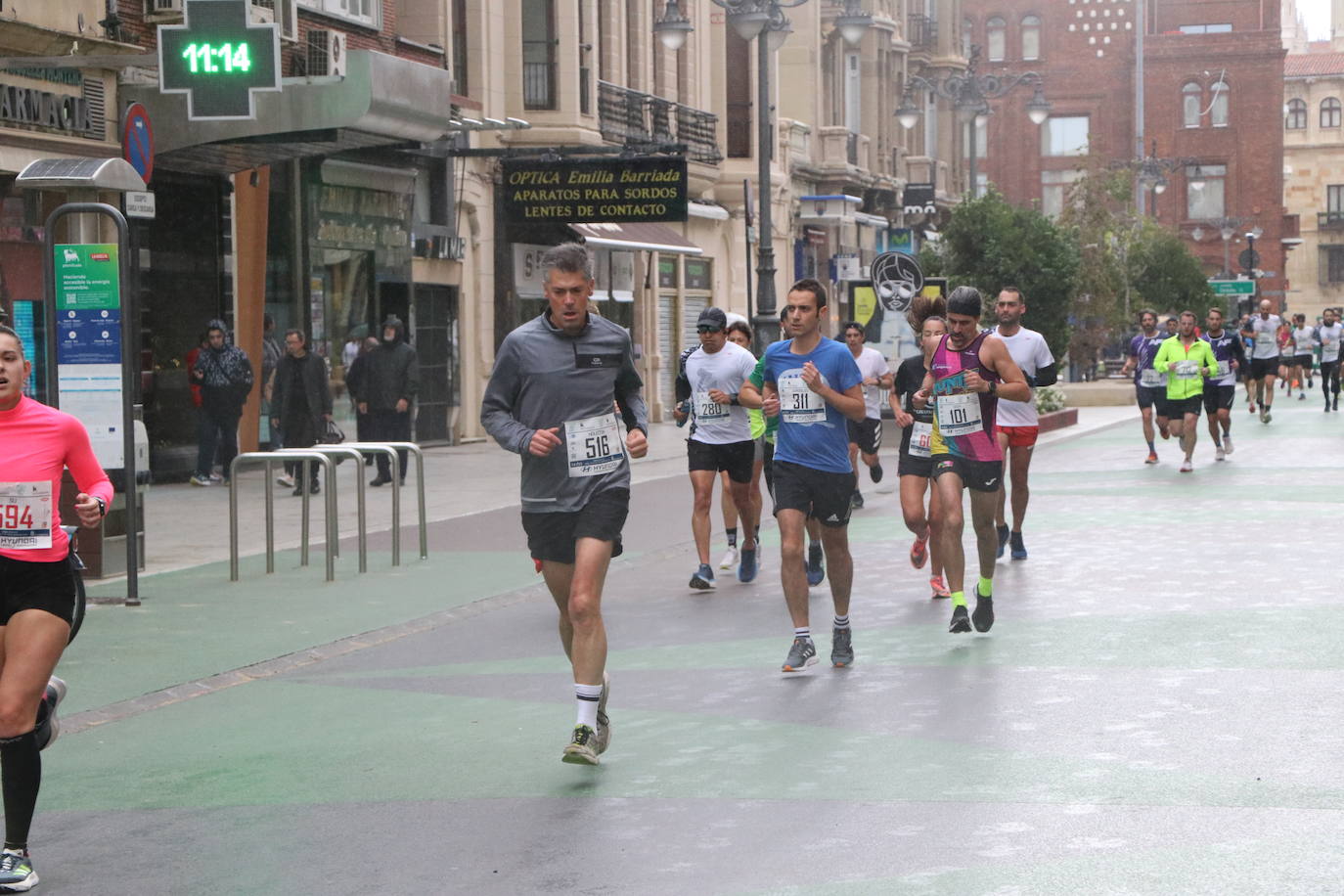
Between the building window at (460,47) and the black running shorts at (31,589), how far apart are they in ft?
84.4

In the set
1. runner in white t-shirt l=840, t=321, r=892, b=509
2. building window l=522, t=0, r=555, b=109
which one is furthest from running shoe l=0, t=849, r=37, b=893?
building window l=522, t=0, r=555, b=109

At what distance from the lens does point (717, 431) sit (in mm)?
13680

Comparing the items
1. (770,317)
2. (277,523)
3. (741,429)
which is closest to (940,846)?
(741,429)

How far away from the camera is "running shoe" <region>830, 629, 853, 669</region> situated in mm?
9898

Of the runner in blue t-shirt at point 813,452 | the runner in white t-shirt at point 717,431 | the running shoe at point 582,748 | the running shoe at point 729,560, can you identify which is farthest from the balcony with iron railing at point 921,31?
the running shoe at point 582,748

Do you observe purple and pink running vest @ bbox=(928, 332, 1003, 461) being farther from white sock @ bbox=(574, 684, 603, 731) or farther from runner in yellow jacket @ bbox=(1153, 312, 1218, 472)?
runner in yellow jacket @ bbox=(1153, 312, 1218, 472)

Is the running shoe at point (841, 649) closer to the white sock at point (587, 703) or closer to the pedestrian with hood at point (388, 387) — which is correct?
the white sock at point (587, 703)

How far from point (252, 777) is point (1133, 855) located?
3216mm

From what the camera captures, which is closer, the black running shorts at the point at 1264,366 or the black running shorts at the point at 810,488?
the black running shorts at the point at 810,488

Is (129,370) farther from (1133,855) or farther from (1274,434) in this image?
(1274,434)

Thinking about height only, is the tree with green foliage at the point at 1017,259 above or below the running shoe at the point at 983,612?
above

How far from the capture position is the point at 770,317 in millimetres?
28031

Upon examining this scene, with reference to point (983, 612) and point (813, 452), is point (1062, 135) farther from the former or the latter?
point (813, 452)

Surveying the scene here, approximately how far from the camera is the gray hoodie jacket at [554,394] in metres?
7.84
